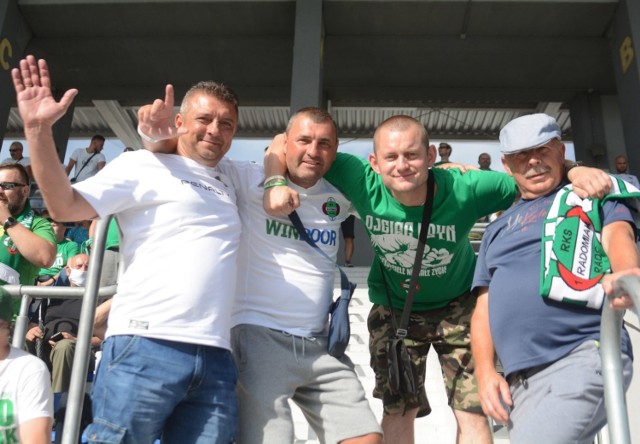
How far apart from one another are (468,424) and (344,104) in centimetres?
1091

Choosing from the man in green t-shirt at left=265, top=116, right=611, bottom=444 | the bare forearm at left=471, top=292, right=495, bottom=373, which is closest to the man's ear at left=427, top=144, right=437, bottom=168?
the man in green t-shirt at left=265, top=116, right=611, bottom=444

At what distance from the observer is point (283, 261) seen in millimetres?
2332

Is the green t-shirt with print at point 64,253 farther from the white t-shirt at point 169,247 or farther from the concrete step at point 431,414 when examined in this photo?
the white t-shirt at point 169,247

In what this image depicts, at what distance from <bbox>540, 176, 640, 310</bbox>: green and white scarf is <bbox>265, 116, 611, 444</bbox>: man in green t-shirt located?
0.60m

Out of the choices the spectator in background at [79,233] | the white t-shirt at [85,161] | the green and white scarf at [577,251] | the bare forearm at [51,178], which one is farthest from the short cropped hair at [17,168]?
the white t-shirt at [85,161]

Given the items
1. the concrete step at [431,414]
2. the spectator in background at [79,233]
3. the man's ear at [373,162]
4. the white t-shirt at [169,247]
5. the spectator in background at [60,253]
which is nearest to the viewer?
the white t-shirt at [169,247]

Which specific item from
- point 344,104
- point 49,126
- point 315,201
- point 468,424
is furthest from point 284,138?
point 344,104

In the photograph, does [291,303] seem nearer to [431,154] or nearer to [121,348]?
[121,348]

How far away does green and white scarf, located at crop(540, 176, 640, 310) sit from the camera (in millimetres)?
1878

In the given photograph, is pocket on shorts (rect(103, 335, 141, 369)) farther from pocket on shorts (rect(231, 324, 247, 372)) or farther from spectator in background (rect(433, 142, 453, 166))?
spectator in background (rect(433, 142, 453, 166))

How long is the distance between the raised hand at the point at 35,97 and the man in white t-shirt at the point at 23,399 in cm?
120

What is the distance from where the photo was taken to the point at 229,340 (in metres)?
2.11

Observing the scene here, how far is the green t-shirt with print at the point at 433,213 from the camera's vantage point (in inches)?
101

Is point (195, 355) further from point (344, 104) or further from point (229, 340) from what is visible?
point (344, 104)
